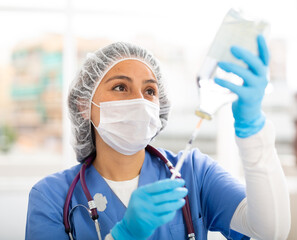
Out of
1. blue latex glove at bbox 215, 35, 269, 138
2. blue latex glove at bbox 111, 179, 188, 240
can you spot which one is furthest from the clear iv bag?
blue latex glove at bbox 111, 179, 188, 240

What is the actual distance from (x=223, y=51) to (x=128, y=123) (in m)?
0.49

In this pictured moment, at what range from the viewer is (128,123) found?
125 centimetres

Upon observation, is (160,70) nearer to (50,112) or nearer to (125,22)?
(125,22)

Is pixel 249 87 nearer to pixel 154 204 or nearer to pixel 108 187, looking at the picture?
pixel 154 204

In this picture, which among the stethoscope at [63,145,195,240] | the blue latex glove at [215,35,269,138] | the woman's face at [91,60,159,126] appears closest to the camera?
the blue latex glove at [215,35,269,138]

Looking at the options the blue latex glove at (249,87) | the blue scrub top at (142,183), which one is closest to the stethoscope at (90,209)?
the blue scrub top at (142,183)

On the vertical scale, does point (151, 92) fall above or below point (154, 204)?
above

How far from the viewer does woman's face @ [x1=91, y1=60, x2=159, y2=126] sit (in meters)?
1.28

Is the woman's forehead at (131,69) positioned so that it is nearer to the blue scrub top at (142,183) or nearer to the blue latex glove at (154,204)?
the blue scrub top at (142,183)

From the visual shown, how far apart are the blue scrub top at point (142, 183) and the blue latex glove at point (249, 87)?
33cm

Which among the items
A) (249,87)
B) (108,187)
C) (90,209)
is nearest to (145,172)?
(108,187)

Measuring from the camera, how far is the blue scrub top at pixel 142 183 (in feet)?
Answer: 3.87

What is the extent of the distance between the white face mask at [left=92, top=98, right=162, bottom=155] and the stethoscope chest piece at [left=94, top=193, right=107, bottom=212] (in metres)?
0.19

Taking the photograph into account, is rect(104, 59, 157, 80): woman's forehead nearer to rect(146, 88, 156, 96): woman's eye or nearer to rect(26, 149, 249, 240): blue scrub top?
rect(146, 88, 156, 96): woman's eye
